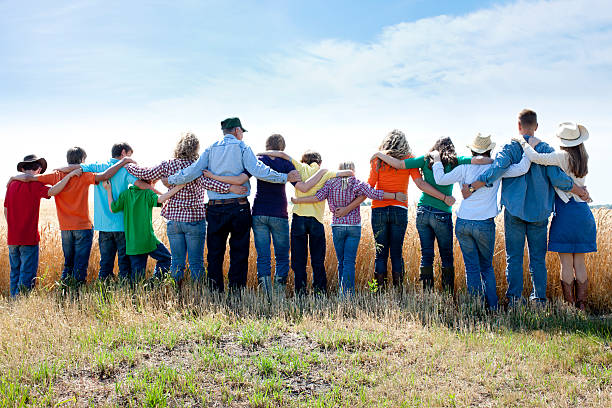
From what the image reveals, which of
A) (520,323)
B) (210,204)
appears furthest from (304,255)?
(520,323)

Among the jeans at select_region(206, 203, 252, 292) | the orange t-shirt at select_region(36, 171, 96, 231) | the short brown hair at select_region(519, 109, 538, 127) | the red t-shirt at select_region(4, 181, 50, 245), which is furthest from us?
the red t-shirt at select_region(4, 181, 50, 245)

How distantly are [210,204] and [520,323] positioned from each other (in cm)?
425

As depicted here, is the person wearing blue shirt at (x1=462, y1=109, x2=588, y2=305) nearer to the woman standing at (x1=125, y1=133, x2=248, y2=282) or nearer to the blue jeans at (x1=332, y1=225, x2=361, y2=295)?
the blue jeans at (x1=332, y1=225, x2=361, y2=295)

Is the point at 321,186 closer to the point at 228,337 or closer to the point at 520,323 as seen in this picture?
the point at 228,337

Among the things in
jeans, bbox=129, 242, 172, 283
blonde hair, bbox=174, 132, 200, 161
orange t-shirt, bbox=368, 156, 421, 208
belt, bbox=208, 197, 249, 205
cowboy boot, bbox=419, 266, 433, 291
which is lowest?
cowboy boot, bbox=419, 266, 433, 291

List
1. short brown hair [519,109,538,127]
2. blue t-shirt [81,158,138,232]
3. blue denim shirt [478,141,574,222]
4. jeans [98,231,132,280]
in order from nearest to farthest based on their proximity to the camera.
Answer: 1. blue denim shirt [478,141,574,222]
2. short brown hair [519,109,538,127]
3. blue t-shirt [81,158,138,232]
4. jeans [98,231,132,280]

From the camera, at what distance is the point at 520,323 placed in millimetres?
6227

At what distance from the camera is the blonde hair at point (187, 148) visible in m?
7.15

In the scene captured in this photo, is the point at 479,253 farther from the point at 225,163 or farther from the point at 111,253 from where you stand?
the point at 111,253

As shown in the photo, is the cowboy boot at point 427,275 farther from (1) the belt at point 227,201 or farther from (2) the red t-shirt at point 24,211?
(2) the red t-shirt at point 24,211

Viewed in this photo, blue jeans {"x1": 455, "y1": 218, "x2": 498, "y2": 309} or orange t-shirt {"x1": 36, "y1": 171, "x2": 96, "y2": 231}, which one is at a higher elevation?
orange t-shirt {"x1": 36, "y1": 171, "x2": 96, "y2": 231}

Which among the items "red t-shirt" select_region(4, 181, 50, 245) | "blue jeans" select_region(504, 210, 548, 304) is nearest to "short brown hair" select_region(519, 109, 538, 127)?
"blue jeans" select_region(504, 210, 548, 304)

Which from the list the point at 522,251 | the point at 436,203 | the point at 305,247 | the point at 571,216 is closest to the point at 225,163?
the point at 305,247

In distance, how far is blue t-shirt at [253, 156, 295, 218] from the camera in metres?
6.95
